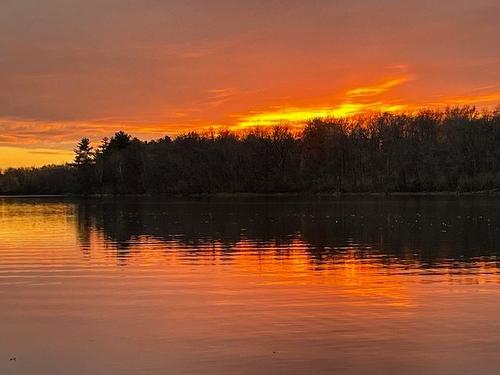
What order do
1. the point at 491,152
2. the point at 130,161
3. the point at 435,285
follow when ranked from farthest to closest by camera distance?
the point at 130,161 < the point at 491,152 < the point at 435,285

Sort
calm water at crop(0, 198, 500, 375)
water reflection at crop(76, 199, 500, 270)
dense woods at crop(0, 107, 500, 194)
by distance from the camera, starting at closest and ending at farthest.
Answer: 1. calm water at crop(0, 198, 500, 375)
2. water reflection at crop(76, 199, 500, 270)
3. dense woods at crop(0, 107, 500, 194)

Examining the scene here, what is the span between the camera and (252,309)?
14328 mm

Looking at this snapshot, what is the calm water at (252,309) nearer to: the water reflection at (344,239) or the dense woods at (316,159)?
the water reflection at (344,239)

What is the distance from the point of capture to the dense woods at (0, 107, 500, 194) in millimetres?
114188

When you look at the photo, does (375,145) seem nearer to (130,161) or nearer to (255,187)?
(255,187)

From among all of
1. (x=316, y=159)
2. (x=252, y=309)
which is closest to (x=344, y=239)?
(x=252, y=309)

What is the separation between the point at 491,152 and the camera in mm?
112438

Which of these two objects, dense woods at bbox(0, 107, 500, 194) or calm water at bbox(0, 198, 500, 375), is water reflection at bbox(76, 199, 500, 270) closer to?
calm water at bbox(0, 198, 500, 375)

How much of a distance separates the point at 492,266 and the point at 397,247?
6.95 meters

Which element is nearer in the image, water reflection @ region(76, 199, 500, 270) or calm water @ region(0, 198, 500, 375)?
calm water @ region(0, 198, 500, 375)

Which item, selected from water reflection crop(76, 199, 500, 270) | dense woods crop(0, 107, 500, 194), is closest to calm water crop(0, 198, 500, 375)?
water reflection crop(76, 199, 500, 270)

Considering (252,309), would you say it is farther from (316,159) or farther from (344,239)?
(316,159)

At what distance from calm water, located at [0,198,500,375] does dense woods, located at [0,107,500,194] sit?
88989 mm

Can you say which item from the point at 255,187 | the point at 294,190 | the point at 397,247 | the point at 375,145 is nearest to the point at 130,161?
the point at 255,187
